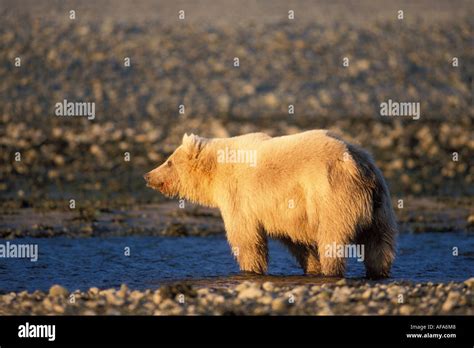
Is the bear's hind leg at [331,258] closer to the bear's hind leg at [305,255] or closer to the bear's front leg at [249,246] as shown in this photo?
the bear's hind leg at [305,255]

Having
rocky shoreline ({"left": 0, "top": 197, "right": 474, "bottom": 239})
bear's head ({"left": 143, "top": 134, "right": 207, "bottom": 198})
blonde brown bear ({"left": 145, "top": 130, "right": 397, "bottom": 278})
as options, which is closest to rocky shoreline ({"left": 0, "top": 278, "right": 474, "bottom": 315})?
blonde brown bear ({"left": 145, "top": 130, "right": 397, "bottom": 278})

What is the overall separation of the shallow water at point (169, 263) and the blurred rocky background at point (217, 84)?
15.5 ft

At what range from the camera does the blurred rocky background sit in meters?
25.4

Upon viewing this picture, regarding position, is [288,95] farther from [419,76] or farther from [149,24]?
[149,24]

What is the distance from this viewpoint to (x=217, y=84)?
33.7 m

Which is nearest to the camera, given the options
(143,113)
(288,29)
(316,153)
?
(316,153)

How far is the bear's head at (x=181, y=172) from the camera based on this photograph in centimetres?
1403

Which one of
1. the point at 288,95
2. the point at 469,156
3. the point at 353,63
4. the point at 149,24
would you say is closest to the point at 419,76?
the point at 353,63

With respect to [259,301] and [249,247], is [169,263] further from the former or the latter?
[259,301]

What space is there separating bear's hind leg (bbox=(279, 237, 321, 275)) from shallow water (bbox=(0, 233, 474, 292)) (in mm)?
254

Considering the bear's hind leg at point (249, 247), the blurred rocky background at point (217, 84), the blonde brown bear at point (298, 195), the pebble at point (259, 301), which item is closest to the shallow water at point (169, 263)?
the bear's hind leg at point (249, 247)
